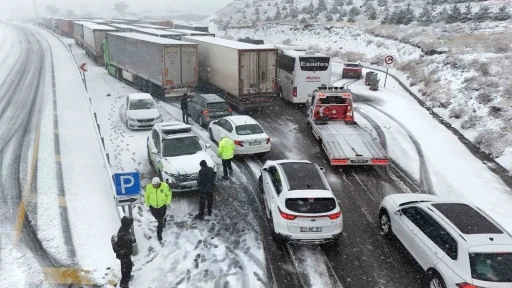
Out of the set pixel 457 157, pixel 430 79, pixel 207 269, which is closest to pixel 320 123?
pixel 457 157

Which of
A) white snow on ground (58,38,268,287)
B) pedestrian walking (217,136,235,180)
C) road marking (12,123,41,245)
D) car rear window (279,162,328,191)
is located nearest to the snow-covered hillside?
car rear window (279,162,328,191)

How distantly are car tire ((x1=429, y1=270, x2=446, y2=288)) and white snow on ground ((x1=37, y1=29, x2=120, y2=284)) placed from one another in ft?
23.1

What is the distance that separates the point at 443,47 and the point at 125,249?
105 feet

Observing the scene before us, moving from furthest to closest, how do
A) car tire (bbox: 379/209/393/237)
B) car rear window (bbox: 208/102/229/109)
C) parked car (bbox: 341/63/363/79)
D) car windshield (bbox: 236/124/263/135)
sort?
→ parked car (bbox: 341/63/363/79) → car rear window (bbox: 208/102/229/109) → car windshield (bbox: 236/124/263/135) → car tire (bbox: 379/209/393/237)

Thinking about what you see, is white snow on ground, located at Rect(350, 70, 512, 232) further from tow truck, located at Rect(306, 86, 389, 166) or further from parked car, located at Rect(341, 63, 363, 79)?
parked car, located at Rect(341, 63, 363, 79)

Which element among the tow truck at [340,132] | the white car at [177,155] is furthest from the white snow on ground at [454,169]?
the white car at [177,155]

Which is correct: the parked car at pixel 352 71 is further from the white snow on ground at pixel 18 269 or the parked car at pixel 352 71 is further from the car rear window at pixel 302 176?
the white snow on ground at pixel 18 269

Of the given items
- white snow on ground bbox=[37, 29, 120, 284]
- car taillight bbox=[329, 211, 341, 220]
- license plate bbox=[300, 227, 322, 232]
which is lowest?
white snow on ground bbox=[37, 29, 120, 284]

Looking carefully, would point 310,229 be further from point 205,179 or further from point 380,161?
point 380,161

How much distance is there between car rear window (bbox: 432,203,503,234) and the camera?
7.60 metres

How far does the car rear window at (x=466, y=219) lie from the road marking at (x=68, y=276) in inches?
308

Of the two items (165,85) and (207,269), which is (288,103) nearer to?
(165,85)

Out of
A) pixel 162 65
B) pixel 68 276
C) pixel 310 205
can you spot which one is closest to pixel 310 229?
pixel 310 205

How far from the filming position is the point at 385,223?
33.1ft
